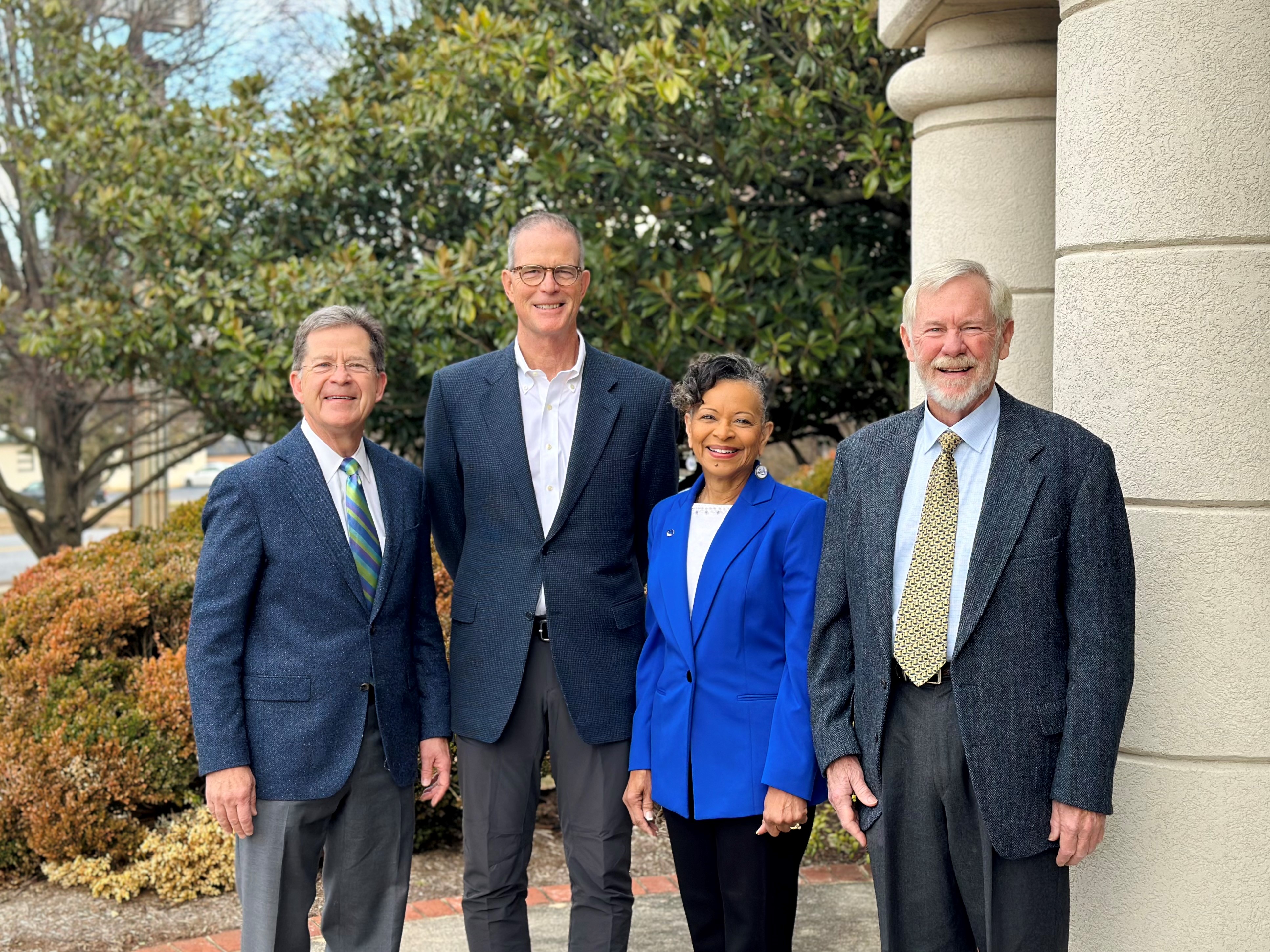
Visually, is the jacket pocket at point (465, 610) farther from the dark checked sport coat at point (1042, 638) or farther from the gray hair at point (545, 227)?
the dark checked sport coat at point (1042, 638)

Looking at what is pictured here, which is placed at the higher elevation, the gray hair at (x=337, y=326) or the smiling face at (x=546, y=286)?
the smiling face at (x=546, y=286)

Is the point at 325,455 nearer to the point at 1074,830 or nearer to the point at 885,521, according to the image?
the point at 885,521

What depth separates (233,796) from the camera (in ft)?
9.96

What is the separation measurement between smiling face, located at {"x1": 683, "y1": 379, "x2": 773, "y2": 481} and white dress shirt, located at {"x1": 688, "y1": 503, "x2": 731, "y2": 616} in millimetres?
98

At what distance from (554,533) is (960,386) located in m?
1.21

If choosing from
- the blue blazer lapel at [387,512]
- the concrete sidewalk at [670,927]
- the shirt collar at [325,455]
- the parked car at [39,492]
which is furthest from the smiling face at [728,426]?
the parked car at [39,492]

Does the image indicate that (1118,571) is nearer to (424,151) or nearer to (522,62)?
(522,62)

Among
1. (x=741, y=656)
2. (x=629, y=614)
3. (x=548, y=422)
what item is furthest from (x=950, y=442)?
(x=548, y=422)

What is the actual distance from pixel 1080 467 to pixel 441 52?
18.3 feet

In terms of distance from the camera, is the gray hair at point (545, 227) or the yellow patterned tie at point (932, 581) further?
the gray hair at point (545, 227)

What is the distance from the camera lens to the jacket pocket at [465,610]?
355 centimetres

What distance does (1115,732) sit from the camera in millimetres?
2697

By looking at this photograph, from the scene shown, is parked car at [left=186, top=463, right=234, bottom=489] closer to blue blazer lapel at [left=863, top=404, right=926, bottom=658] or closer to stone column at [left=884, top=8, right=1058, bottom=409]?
stone column at [left=884, top=8, right=1058, bottom=409]

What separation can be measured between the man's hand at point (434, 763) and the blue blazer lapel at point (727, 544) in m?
0.80
